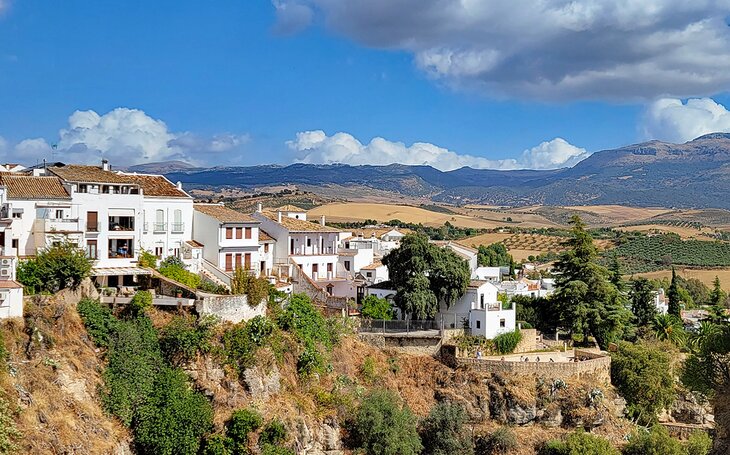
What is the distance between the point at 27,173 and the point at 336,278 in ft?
72.9

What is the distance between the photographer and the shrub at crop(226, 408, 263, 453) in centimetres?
3409

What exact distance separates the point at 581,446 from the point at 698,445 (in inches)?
275

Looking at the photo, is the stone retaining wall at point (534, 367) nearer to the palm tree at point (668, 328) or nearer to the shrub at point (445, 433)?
the shrub at point (445, 433)

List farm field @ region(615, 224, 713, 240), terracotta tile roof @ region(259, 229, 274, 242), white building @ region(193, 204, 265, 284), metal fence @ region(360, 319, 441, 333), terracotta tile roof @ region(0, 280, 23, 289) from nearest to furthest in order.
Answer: terracotta tile roof @ region(0, 280, 23, 289) → white building @ region(193, 204, 265, 284) → metal fence @ region(360, 319, 441, 333) → terracotta tile roof @ region(259, 229, 274, 242) → farm field @ region(615, 224, 713, 240)

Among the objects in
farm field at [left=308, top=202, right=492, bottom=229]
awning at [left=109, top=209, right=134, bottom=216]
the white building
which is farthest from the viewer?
farm field at [left=308, top=202, right=492, bottom=229]

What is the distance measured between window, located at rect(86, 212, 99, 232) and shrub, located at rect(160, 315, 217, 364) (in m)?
8.13

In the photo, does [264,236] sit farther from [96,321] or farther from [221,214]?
[96,321]

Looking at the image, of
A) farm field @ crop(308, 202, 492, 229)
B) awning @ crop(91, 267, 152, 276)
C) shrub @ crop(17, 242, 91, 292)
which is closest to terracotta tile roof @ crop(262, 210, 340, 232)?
awning @ crop(91, 267, 152, 276)

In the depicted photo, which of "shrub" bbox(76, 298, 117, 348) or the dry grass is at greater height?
"shrub" bbox(76, 298, 117, 348)

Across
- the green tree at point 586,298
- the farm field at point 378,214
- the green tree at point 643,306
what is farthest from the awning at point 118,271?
the farm field at point 378,214

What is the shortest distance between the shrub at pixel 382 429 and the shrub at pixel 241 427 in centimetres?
636

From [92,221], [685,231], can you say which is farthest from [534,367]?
[685,231]

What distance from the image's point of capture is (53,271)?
34219mm

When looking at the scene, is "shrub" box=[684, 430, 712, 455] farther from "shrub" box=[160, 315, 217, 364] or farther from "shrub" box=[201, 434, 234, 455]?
"shrub" box=[160, 315, 217, 364]
